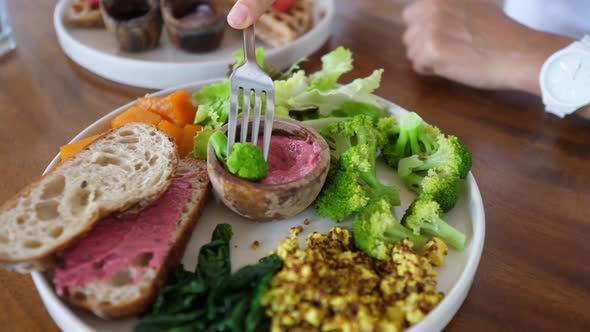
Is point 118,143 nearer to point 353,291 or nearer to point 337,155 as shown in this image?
point 337,155

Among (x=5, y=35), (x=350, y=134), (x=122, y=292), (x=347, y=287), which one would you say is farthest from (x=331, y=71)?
(x=5, y=35)

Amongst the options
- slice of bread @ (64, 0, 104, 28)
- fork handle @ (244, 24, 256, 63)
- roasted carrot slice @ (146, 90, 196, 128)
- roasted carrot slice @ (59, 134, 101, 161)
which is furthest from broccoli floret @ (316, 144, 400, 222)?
slice of bread @ (64, 0, 104, 28)

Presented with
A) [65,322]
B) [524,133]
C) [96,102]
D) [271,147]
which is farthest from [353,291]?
[96,102]

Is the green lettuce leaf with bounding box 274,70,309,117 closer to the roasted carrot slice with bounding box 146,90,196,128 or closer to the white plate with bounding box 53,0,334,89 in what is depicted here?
the roasted carrot slice with bounding box 146,90,196,128

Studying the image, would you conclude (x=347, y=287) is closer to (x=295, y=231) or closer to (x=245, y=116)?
(x=295, y=231)

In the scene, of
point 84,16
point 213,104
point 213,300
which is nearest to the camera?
point 213,300

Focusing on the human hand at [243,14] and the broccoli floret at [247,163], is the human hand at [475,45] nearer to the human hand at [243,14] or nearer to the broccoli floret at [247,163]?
the human hand at [243,14]

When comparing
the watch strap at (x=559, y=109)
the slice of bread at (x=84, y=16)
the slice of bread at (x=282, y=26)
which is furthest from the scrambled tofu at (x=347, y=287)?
the slice of bread at (x=84, y=16)
